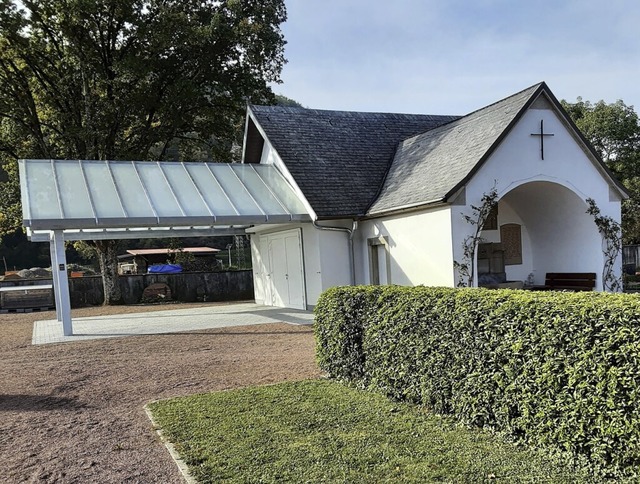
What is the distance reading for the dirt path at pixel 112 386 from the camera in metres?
5.27

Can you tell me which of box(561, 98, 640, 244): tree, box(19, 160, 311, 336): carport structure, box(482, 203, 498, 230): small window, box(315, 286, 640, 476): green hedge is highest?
box(561, 98, 640, 244): tree

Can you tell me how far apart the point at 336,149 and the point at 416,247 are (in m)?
5.69

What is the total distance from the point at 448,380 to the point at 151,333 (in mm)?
10648

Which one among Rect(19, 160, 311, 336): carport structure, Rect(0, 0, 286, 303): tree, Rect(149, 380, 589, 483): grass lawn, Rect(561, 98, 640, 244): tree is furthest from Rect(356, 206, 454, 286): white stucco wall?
Rect(561, 98, 640, 244): tree

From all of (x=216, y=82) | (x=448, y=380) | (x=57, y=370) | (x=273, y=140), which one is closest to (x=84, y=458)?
(x=448, y=380)

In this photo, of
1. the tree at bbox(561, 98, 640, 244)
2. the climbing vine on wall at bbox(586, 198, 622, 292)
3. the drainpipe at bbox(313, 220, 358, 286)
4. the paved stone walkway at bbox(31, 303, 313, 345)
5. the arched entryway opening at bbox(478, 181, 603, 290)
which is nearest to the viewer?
the paved stone walkway at bbox(31, 303, 313, 345)

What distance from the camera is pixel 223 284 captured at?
26.8 metres

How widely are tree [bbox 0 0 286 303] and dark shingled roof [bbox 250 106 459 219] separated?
6825mm

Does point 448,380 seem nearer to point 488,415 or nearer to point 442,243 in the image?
point 488,415

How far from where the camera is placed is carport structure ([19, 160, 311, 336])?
1456 cm

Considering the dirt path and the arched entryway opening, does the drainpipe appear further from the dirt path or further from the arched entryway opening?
the arched entryway opening

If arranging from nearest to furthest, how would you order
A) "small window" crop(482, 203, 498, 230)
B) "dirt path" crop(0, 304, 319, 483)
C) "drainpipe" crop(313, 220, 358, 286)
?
1. "dirt path" crop(0, 304, 319, 483)
2. "drainpipe" crop(313, 220, 358, 286)
3. "small window" crop(482, 203, 498, 230)

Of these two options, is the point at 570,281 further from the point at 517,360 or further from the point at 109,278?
the point at 109,278

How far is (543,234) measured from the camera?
18.0 m
